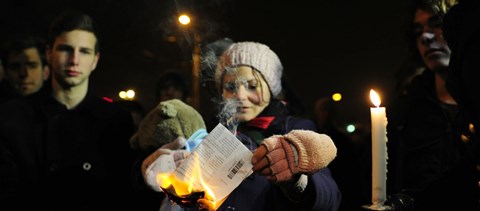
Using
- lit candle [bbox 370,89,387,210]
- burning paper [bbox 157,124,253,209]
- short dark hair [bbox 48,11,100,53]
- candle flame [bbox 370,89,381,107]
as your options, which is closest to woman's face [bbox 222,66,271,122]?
burning paper [bbox 157,124,253,209]

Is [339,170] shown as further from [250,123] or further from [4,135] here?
[4,135]

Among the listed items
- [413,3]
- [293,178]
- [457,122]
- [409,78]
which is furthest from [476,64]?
[409,78]

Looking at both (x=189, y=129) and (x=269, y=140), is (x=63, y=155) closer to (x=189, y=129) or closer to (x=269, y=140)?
(x=189, y=129)

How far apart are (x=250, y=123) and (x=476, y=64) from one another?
1416 millimetres

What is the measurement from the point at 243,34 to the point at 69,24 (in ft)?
3.75

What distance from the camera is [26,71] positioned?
3.91 meters

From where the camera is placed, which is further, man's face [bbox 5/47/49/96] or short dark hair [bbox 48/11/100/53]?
man's face [bbox 5/47/49/96]

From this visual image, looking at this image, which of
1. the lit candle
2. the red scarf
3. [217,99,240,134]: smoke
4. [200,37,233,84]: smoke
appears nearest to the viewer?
the lit candle

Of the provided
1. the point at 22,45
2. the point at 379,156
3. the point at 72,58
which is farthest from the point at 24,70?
the point at 379,156

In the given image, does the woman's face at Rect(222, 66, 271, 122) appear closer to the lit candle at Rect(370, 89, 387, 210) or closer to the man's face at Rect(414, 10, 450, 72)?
the man's face at Rect(414, 10, 450, 72)

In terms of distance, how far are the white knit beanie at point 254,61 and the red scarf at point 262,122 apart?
20cm

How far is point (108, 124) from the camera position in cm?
313

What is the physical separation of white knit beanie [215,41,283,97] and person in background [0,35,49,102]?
5.87 feet

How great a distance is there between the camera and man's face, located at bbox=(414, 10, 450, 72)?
9.09ft
